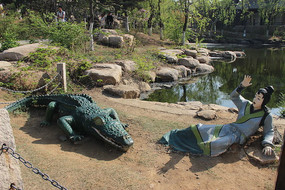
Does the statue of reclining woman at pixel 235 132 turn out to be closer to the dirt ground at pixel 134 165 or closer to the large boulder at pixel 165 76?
the dirt ground at pixel 134 165

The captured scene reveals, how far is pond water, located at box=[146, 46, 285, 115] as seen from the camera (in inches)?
399

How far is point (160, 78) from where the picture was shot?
40.3 feet

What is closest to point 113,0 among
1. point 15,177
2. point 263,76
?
point 263,76

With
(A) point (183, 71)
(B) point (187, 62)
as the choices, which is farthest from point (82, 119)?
(B) point (187, 62)

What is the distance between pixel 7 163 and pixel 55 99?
3472 mm

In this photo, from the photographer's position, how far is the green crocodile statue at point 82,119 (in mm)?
4516

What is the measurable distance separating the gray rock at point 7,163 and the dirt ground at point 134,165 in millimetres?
727

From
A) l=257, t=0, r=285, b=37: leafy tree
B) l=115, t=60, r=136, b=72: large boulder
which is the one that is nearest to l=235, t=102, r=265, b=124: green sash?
l=115, t=60, r=136, b=72: large boulder

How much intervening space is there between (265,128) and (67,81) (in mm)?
6208

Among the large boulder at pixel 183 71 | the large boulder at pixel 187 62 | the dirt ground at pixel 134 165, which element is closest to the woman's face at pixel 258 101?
the dirt ground at pixel 134 165

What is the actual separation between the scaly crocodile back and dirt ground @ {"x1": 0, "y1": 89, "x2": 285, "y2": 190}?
1.74 feet

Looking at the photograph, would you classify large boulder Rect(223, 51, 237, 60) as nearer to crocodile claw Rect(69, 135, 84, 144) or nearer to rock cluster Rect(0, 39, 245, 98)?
rock cluster Rect(0, 39, 245, 98)

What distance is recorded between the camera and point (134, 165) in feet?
14.0

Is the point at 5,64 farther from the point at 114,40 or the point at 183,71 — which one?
the point at 183,71
